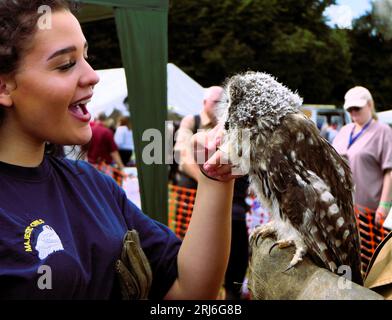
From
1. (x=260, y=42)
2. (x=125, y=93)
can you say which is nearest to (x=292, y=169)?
(x=125, y=93)

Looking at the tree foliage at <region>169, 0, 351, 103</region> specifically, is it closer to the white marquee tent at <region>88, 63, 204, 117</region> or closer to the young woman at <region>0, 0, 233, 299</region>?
the white marquee tent at <region>88, 63, 204, 117</region>

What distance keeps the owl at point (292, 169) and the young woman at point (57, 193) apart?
0.77 feet

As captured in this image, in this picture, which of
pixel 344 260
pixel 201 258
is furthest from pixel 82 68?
pixel 344 260

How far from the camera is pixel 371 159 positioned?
4191 millimetres

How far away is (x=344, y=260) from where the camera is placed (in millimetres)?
1711

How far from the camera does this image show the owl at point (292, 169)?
5.50 ft

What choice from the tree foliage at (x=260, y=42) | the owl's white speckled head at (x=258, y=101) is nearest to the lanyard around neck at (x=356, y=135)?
the owl's white speckled head at (x=258, y=101)

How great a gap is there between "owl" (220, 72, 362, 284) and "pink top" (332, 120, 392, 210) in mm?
2513

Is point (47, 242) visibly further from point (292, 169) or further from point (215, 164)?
point (292, 169)

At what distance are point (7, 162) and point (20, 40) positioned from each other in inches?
13.4

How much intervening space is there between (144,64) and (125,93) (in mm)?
7431

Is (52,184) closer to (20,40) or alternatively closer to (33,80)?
(33,80)

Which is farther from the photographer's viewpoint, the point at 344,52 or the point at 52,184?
the point at 344,52

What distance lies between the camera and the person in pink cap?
162 inches
